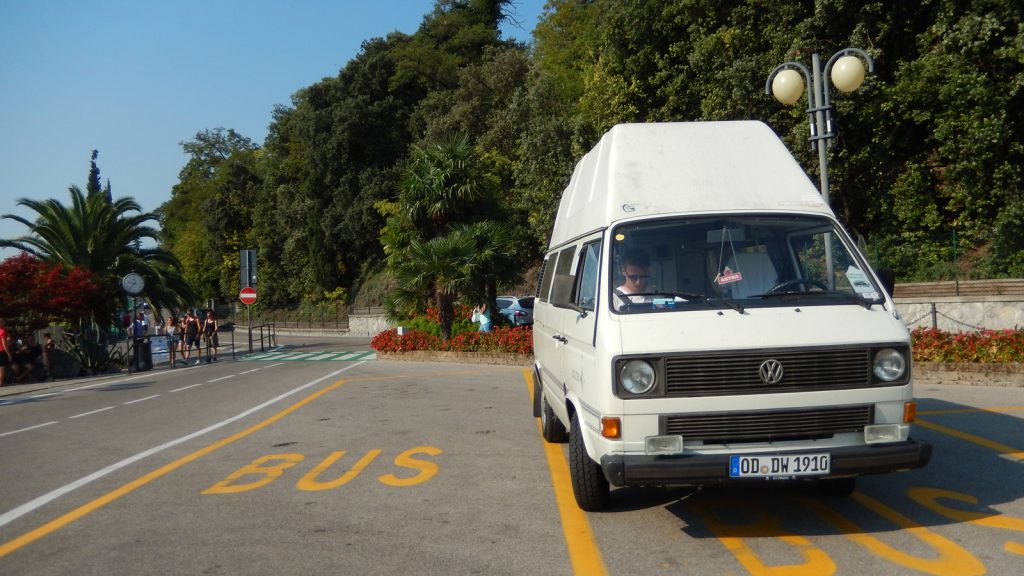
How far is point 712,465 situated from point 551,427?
394 centimetres

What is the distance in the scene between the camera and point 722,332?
4.91 m

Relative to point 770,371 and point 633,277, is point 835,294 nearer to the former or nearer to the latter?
point 770,371

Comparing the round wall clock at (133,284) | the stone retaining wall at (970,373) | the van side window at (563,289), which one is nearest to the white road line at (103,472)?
the van side window at (563,289)

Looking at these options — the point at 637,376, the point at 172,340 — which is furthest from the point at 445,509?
the point at 172,340

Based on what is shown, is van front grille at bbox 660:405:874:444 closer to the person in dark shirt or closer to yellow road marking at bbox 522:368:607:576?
yellow road marking at bbox 522:368:607:576

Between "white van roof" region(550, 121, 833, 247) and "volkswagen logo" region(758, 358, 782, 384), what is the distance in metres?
1.43

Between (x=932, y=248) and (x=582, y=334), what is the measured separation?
17.5 meters

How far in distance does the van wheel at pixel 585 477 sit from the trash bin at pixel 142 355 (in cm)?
2374

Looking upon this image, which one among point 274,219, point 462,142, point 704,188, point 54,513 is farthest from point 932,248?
point 274,219

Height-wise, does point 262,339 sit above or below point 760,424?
below

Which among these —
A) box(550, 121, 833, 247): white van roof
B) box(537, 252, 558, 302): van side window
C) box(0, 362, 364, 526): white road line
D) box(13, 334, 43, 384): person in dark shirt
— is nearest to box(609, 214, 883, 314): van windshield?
box(550, 121, 833, 247): white van roof

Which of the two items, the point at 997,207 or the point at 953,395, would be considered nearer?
the point at 953,395

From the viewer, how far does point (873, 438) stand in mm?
4910

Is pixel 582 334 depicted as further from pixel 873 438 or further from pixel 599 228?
pixel 873 438
